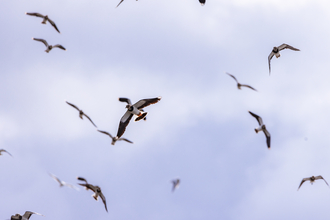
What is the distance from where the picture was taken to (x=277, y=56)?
127 feet

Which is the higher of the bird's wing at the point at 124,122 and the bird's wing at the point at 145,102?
the bird's wing at the point at 145,102

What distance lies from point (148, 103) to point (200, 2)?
33.1ft

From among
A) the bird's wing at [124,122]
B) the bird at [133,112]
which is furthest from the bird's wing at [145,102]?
the bird's wing at [124,122]

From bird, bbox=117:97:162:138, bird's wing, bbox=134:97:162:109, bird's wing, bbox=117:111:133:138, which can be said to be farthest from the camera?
bird's wing, bbox=117:111:133:138

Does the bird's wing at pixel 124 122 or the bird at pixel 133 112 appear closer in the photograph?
the bird at pixel 133 112

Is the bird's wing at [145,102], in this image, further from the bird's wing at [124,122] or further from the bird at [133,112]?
the bird's wing at [124,122]

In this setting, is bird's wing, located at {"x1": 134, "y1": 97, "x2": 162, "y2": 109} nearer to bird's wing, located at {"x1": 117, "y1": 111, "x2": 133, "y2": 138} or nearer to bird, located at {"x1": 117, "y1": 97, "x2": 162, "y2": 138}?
bird, located at {"x1": 117, "y1": 97, "x2": 162, "y2": 138}

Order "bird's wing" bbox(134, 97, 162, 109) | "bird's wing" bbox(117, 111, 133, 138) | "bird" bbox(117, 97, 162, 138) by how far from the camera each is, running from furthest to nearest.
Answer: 1. "bird's wing" bbox(117, 111, 133, 138)
2. "bird's wing" bbox(134, 97, 162, 109)
3. "bird" bbox(117, 97, 162, 138)

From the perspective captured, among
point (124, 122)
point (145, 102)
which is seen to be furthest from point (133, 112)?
point (124, 122)

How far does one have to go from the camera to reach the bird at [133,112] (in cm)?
3572

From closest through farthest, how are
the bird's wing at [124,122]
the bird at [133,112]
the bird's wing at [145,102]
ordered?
the bird at [133,112]
the bird's wing at [145,102]
the bird's wing at [124,122]

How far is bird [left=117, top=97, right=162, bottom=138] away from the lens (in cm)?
3572

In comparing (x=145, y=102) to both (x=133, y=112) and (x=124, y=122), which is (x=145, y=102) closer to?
(x=133, y=112)

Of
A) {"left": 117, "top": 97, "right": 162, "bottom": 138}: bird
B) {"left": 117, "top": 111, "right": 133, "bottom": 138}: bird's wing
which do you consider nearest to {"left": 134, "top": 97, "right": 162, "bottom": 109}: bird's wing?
{"left": 117, "top": 97, "right": 162, "bottom": 138}: bird
